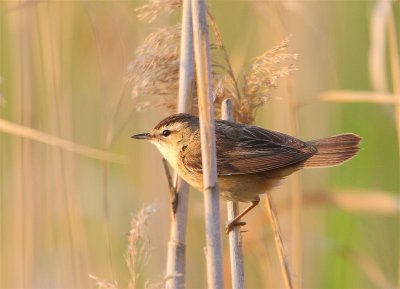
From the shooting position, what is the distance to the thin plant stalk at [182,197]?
8.50 ft

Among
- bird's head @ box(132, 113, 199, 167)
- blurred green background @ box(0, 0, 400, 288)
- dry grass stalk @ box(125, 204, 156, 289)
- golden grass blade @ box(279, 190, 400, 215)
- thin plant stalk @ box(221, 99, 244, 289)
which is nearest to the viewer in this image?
dry grass stalk @ box(125, 204, 156, 289)

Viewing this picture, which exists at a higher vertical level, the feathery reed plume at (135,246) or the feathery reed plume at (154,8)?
the feathery reed plume at (154,8)

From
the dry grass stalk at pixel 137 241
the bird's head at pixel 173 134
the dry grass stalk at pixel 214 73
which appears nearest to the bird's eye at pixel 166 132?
the bird's head at pixel 173 134

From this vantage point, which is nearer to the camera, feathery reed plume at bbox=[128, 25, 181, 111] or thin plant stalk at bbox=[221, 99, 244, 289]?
thin plant stalk at bbox=[221, 99, 244, 289]

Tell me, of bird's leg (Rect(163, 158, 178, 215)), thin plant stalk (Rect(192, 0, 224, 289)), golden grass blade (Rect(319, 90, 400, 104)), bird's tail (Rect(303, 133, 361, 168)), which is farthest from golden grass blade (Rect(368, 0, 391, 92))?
thin plant stalk (Rect(192, 0, 224, 289))

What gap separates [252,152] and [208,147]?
817 mm

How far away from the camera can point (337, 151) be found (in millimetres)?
3102

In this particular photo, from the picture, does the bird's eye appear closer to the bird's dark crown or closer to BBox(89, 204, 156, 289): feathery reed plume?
the bird's dark crown

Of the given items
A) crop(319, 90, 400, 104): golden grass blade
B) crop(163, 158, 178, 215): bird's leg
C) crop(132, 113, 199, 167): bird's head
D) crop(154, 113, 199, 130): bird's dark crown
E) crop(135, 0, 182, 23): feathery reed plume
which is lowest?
crop(163, 158, 178, 215): bird's leg

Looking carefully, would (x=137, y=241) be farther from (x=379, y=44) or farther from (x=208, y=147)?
(x=379, y=44)

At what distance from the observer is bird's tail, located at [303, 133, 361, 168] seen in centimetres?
309

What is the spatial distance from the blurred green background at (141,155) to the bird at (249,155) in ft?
0.45

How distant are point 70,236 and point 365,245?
1822mm

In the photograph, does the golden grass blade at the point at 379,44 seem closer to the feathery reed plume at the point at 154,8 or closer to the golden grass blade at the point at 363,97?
the golden grass blade at the point at 363,97
